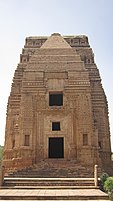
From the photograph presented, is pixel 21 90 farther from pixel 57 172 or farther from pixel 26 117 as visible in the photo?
pixel 57 172

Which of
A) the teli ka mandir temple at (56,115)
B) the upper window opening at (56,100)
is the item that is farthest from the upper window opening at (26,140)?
the upper window opening at (56,100)

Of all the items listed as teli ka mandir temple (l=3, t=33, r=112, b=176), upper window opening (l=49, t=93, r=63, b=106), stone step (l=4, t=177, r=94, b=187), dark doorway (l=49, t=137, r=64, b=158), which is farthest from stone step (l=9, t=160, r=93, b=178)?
upper window opening (l=49, t=93, r=63, b=106)

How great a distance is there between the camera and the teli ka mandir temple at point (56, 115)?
64.5 ft

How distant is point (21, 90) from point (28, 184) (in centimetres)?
968

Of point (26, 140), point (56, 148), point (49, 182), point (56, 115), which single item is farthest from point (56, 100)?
point (49, 182)

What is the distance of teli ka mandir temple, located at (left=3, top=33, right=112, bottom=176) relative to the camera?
1965cm

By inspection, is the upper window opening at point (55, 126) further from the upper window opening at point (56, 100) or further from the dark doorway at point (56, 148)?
the upper window opening at point (56, 100)

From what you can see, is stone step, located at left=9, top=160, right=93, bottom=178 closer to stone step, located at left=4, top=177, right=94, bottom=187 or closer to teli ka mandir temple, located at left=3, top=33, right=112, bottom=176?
teli ka mandir temple, located at left=3, top=33, right=112, bottom=176

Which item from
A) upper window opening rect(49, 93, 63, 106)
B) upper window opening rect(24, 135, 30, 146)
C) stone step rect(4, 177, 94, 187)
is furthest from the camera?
upper window opening rect(49, 93, 63, 106)

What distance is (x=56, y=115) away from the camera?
20781 mm

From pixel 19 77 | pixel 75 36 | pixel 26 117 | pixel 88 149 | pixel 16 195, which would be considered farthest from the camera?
pixel 75 36

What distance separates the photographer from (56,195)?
11070 millimetres

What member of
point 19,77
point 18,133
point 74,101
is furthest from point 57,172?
point 19,77

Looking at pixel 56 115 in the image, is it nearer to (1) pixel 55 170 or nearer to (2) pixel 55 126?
(2) pixel 55 126
